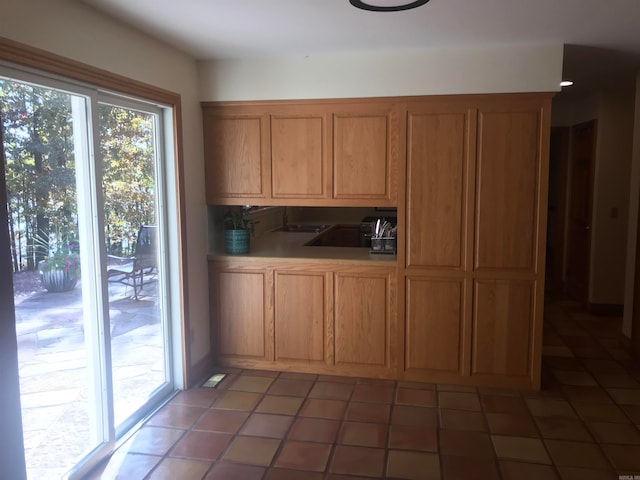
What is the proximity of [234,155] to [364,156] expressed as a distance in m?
0.96

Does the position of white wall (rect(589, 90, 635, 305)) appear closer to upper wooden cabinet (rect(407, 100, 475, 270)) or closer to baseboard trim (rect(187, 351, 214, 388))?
upper wooden cabinet (rect(407, 100, 475, 270))

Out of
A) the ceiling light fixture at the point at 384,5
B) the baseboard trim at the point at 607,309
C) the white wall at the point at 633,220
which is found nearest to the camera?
the ceiling light fixture at the point at 384,5

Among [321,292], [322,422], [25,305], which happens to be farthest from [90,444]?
[321,292]

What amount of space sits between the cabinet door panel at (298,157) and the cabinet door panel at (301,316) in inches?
24.6

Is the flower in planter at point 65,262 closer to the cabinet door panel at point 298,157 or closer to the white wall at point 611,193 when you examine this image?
the cabinet door panel at point 298,157

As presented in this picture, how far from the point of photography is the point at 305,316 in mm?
3861

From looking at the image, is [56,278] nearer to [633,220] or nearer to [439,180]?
[439,180]

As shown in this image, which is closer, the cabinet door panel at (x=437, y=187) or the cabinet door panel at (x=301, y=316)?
the cabinet door panel at (x=437, y=187)

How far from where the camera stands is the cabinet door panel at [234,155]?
379 centimetres

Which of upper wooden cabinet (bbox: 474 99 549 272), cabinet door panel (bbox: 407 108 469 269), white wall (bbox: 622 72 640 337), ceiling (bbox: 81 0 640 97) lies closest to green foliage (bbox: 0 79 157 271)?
ceiling (bbox: 81 0 640 97)

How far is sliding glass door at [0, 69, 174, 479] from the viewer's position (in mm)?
2232

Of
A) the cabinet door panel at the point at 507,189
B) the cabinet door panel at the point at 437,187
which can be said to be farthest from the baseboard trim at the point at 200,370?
the cabinet door panel at the point at 507,189

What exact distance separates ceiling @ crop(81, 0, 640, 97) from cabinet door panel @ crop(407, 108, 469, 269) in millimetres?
524

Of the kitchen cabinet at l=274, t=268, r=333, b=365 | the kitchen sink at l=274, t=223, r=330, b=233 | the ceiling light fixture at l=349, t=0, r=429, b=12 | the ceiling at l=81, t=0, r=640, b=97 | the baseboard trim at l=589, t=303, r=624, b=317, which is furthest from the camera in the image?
the kitchen sink at l=274, t=223, r=330, b=233
